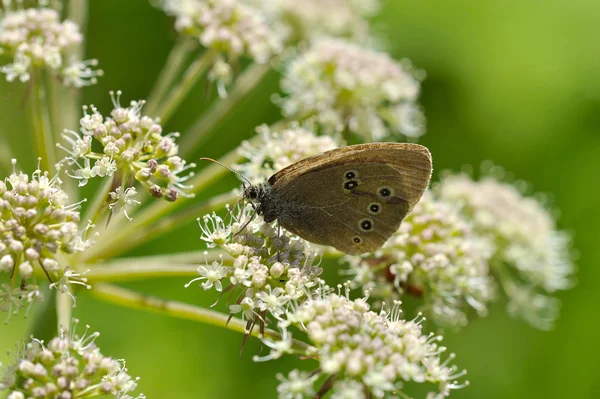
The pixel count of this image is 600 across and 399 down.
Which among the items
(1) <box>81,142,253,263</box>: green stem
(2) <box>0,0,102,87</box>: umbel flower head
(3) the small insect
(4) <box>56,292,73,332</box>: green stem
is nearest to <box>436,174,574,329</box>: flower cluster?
(3) the small insect

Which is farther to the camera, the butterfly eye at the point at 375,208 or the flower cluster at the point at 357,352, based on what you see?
the butterfly eye at the point at 375,208

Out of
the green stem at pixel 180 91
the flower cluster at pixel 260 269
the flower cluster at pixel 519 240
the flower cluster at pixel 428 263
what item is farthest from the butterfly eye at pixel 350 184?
the flower cluster at pixel 519 240

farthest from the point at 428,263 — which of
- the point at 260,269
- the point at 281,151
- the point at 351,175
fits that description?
the point at 260,269

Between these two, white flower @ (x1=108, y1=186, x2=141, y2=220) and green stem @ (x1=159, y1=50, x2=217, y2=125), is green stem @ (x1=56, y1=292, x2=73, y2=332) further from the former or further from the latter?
green stem @ (x1=159, y1=50, x2=217, y2=125)

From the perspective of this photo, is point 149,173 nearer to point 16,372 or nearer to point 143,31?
point 16,372

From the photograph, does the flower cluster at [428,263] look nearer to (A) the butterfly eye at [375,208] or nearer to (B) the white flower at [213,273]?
(A) the butterfly eye at [375,208]

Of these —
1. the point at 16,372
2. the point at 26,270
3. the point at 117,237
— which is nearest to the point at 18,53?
the point at 117,237
